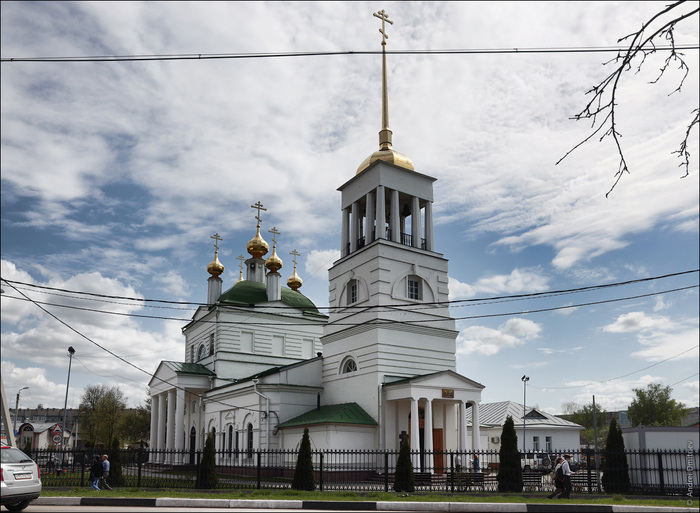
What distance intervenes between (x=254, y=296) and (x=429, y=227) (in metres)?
17.2

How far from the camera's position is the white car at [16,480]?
13.0 m

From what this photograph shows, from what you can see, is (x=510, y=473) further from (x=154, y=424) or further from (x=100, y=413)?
(x=100, y=413)

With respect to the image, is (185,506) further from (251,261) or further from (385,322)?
(251,261)

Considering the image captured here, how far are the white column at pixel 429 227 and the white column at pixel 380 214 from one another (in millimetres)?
3124

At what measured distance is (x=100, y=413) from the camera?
233 feet

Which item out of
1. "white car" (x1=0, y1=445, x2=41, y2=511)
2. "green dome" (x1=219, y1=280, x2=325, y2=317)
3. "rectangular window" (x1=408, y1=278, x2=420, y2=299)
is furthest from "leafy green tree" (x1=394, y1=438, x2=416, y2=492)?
"green dome" (x1=219, y1=280, x2=325, y2=317)

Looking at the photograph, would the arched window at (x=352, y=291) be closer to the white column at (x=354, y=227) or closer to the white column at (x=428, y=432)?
the white column at (x=354, y=227)

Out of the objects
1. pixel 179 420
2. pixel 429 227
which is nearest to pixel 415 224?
pixel 429 227

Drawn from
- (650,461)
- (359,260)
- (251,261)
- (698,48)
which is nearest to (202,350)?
(251,261)

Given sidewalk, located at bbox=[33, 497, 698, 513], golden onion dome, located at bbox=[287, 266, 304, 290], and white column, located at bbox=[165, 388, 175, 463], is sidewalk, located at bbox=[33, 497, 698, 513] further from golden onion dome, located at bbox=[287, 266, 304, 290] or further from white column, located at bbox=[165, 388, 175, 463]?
golden onion dome, located at bbox=[287, 266, 304, 290]

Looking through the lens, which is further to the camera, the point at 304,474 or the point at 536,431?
the point at 536,431

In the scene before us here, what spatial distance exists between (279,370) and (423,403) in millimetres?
8687

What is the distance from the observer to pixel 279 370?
111 feet

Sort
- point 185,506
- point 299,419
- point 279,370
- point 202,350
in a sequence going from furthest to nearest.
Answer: point 202,350
point 279,370
point 299,419
point 185,506
